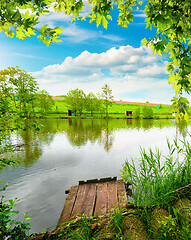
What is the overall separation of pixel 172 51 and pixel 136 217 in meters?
3.33

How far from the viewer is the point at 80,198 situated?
217 inches

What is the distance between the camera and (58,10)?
5020 mm

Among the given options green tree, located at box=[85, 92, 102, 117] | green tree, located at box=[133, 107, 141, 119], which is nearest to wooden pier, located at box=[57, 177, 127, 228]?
green tree, located at box=[85, 92, 102, 117]

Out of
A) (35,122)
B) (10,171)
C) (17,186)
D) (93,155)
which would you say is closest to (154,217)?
(35,122)

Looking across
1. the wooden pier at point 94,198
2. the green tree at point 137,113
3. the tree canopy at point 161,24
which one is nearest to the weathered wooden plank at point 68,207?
the wooden pier at point 94,198

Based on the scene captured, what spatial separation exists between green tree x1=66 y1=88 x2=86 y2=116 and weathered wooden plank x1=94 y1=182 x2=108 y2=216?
54111 mm

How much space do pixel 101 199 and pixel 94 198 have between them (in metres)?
0.25

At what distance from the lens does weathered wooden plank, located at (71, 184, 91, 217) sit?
15.6 feet

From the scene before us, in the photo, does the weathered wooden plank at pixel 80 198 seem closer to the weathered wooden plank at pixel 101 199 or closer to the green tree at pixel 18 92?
the weathered wooden plank at pixel 101 199

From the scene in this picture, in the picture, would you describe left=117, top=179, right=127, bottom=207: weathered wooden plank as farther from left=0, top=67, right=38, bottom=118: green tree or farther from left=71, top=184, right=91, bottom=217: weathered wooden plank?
left=0, top=67, right=38, bottom=118: green tree

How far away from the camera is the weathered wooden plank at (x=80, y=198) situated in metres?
4.76

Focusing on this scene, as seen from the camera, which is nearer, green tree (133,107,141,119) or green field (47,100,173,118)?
green tree (133,107,141,119)

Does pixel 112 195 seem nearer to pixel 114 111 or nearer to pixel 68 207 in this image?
pixel 68 207

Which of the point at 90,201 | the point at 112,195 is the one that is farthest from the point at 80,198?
the point at 112,195
